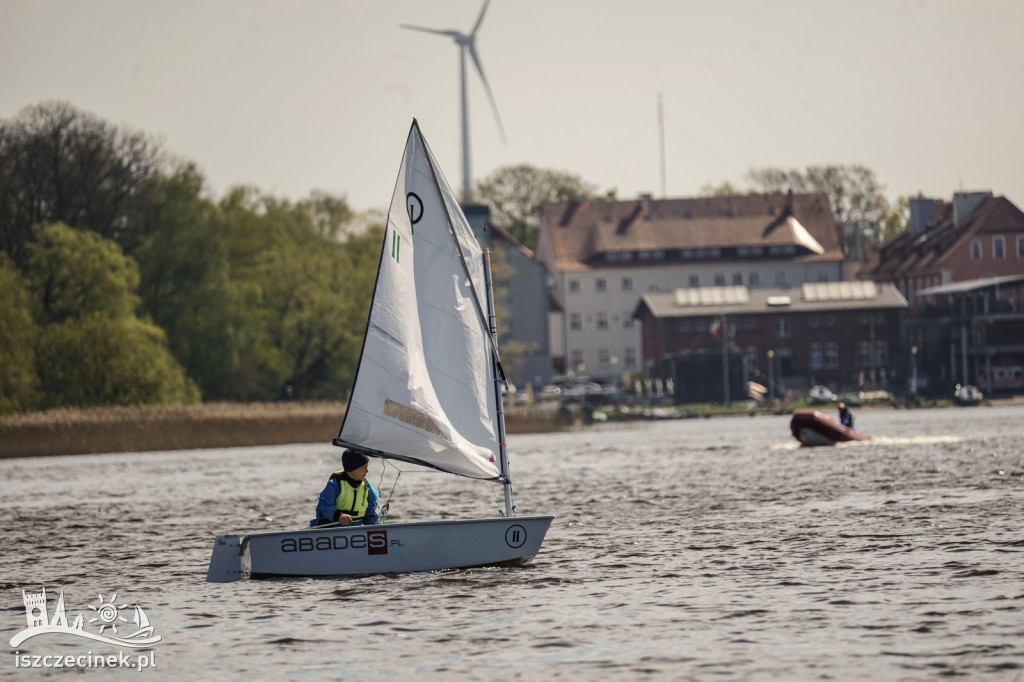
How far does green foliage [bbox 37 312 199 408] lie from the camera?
64.0 m

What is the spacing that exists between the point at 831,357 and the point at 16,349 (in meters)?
72.3

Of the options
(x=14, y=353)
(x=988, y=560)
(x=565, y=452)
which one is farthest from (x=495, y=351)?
(x=14, y=353)

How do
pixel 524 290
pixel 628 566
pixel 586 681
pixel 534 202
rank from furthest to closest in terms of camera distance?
pixel 534 202
pixel 524 290
pixel 628 566
pixel 586 681

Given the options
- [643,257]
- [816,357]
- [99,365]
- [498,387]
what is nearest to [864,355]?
[816,357]

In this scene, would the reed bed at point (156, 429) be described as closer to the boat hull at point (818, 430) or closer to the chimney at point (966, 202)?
the boat hull at point (818, 430)

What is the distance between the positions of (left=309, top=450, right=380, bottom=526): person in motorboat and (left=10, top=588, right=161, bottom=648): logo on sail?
2.67 meters

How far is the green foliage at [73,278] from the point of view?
222 feet

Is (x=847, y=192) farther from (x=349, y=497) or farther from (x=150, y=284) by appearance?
(x=349, y=497)

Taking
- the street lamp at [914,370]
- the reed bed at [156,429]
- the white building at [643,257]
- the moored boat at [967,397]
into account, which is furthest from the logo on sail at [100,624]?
the white building at [643,257]

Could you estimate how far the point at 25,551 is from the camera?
26297 millimetres

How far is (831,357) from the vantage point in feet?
390

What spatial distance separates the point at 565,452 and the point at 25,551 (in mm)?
33196

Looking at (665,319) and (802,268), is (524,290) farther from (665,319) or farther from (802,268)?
(802,268)
